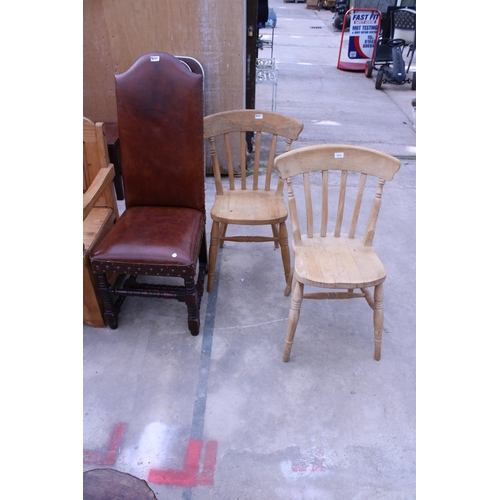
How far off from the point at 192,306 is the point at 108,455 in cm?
75

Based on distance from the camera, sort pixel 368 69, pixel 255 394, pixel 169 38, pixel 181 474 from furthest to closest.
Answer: pixel 368 69 → pixel 169 38 → pixel 255 394 → pixel 181 474

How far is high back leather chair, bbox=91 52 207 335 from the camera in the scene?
1.93 meters

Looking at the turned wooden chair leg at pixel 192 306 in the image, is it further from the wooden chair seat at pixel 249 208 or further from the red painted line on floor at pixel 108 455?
the red painted line on floor at pixel 108 455

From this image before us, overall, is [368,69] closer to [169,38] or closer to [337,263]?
[169,38]

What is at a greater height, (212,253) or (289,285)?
(212,253)

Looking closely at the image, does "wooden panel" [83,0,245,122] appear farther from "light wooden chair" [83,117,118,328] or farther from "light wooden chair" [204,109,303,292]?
"light wooden chair" [83,117,118,328]

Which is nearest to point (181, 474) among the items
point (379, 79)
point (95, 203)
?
point (95, 203)

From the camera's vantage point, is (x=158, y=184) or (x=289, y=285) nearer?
(x=158, y=184)

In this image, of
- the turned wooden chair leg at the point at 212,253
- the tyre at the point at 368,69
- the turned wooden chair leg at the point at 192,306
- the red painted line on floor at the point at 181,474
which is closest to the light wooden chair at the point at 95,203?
the turned wooden chair leg at the point at 192,306

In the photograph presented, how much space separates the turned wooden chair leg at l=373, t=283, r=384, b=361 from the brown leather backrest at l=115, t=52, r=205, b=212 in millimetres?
1024

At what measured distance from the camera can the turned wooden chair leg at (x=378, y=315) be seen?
1.92 metres

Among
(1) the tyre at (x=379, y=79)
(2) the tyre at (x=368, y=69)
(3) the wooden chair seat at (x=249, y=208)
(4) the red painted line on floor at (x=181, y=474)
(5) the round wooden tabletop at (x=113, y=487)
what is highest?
(2) the tyre at (x=368, y=69)

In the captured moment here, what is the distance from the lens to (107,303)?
212 centimetres

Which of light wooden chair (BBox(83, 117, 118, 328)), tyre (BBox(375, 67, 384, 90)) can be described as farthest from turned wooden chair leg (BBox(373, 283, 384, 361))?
tyre (BBox(375, 67, 384, 90))
